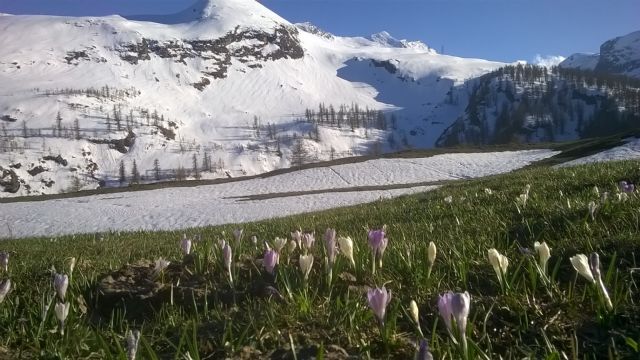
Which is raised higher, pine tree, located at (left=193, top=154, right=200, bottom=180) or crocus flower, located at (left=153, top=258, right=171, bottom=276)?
crocus flower, located at (left=153, top=258, right=171, bottom=276)

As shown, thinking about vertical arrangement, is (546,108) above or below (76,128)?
above

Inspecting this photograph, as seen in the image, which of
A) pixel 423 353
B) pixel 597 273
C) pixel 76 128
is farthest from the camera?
pixel 76 128

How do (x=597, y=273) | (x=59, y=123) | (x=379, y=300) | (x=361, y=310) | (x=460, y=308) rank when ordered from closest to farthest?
(x=460, y=308)
(x=379, y=300)
(x=597, y=273)
(x=361, y=310)
(x=59, y=123)

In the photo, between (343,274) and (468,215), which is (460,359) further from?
(468,215)

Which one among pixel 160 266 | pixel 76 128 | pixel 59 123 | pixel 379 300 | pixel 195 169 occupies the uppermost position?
pixel 59 123

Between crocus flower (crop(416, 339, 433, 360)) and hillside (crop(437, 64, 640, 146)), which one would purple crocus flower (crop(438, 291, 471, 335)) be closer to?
crocus flower (crop(416, 339, 433, 360))

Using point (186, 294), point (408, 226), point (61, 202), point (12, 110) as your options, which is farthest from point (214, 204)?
point (12, 110)

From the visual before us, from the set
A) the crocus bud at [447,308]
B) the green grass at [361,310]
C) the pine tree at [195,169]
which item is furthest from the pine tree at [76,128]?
the crocus bud at [447,308]

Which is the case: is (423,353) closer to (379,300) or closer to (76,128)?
(379,300)

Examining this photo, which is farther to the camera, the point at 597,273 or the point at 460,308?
the point at 597,273

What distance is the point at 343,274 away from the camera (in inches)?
107

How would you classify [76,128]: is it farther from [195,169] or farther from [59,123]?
[195,169]

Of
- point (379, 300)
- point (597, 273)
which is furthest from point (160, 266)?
point (597, 273)

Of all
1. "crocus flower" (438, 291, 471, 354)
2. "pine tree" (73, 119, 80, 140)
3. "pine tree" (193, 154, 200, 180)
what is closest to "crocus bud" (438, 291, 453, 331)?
"crocus flower" (438, 291, 471, 354)
